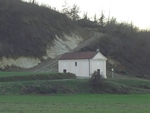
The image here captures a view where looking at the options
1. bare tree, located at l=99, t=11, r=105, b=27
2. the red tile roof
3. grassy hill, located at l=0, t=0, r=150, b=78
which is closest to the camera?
the red tile roof

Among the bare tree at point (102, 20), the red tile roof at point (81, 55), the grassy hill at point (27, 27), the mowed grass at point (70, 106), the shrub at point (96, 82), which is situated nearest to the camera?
the mowed grass at point (70, 106)

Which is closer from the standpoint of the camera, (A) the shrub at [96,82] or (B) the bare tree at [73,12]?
(A) the shrub at [96,82]

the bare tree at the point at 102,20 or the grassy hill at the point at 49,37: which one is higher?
the bare tree at the point at 102,20

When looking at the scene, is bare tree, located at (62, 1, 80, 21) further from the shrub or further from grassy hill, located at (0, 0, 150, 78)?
the shrub

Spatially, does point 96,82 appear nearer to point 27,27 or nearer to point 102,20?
point 27,27

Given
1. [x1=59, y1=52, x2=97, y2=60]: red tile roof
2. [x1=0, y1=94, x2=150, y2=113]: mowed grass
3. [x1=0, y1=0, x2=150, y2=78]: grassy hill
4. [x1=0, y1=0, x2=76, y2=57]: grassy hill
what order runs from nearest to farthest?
[x1=0, y1=94, x2=150, y2=113]: mowed grass < [x1=59, y1=52, x2=97, y2=60]: red tile roof < [x1=0, y1=0, x2=76, y2=57]: grassy hill < [x1=0, y1=0, x2=150, y2=78]: grassy hill

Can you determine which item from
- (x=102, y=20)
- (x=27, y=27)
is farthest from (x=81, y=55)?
(x=102, y=20)

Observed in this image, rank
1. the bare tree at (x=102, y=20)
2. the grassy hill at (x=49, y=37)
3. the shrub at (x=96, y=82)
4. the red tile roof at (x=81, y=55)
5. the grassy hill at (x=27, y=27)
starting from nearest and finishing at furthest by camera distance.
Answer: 1. the shrub at (x=96, y=82)
2. the red tile roof at (x=81, y=55)
3. the grassy hill at (x=27, y=27)
4. the grassy hill at (x=49, y=37)
5. the bare tree at (x=102, y=20)

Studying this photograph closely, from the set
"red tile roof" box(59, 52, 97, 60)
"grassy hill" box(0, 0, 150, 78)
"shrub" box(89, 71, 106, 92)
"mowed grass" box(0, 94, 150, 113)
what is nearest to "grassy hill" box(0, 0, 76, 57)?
"grassy hill" box(0, 0, 150, 78)

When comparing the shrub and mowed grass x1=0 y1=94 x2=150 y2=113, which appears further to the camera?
the shrub

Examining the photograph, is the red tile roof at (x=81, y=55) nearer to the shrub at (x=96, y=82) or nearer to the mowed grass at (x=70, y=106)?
the shrub at (x=96, y=82)

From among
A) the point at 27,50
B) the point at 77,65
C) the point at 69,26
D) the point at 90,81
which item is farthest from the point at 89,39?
the point at 90,81

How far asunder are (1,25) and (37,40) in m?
9.39

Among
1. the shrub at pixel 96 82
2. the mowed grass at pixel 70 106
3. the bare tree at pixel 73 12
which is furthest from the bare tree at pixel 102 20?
the mowed grass at pixel 70 106
